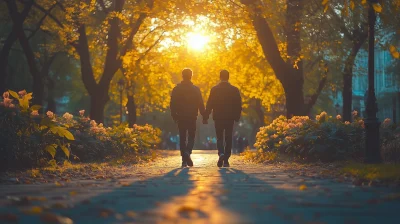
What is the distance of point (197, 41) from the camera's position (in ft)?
120

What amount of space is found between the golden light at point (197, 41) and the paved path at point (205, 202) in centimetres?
2325

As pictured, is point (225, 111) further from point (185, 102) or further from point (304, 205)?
point (304, 205)

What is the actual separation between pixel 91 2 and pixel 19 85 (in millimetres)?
19809

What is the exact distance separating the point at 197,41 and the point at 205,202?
29.6 metres

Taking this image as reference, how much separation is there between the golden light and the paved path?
23.3m

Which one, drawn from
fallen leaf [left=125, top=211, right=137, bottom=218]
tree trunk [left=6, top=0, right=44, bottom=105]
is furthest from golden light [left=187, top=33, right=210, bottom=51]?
fallen leaf [left=125, top=211, right=137, bottom=218]

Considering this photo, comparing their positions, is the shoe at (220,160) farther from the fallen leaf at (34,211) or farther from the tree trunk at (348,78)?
the tree trunk at (348,78)

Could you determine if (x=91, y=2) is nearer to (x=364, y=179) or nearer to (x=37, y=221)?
(x=364, y=179)

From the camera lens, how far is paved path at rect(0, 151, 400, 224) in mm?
6230

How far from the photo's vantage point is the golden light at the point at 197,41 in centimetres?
3392

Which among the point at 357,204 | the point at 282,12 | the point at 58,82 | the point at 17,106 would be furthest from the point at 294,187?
the point at 58,82

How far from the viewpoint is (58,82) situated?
58500 mm

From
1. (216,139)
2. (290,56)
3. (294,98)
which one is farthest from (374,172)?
(290,56)

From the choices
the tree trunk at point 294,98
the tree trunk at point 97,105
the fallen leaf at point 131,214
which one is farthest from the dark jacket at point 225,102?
the tree trunk at point 97,105
